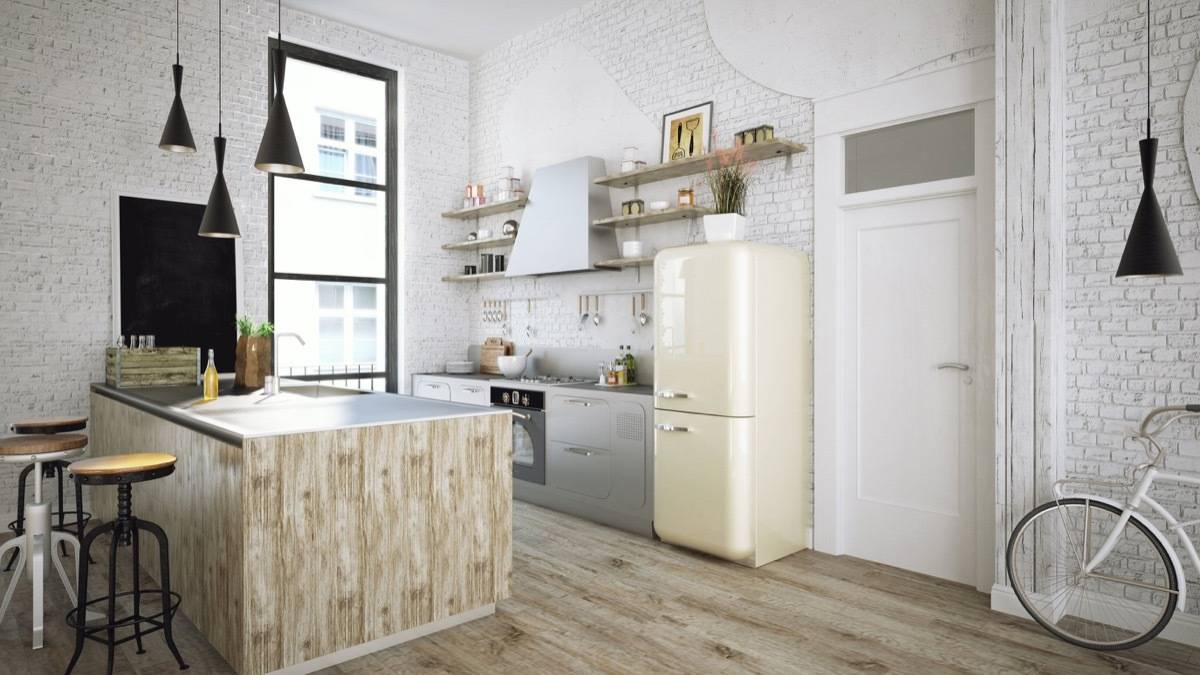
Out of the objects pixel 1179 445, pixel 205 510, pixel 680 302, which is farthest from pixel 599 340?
pixel 1179 445

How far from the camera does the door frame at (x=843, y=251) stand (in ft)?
12.4

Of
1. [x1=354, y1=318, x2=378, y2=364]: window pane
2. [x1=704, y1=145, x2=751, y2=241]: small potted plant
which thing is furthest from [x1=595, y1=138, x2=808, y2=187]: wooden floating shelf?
[x1=354, y1=318, x2=378, y2=364]: window pane

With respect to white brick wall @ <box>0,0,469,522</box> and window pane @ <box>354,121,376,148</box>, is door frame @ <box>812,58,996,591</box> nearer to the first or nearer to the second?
window pane @ <box>354,121,376,148</box>

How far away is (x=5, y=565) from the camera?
13.2 feet

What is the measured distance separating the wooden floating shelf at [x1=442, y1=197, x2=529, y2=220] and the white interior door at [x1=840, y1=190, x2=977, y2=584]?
116 inches

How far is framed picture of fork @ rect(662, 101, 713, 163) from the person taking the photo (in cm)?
510

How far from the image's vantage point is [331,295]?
258 inches

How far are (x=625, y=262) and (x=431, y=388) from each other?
2279 millimetres

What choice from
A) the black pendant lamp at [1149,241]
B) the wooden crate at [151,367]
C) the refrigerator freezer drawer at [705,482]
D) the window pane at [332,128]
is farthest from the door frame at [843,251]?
the window pane at [332,128]

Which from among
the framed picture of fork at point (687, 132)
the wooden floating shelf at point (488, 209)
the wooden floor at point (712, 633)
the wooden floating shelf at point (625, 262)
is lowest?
the wooden floor at point (712, 633)

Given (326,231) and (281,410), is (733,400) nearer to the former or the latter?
(281,410)

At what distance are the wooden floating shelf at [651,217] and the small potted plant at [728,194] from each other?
17cm

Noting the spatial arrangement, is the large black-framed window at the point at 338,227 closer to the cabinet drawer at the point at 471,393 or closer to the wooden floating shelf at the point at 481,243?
the wooden floating shelf at the point at 481,243

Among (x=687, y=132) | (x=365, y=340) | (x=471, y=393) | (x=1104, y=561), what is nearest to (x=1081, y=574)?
(x=1104, y=561)
